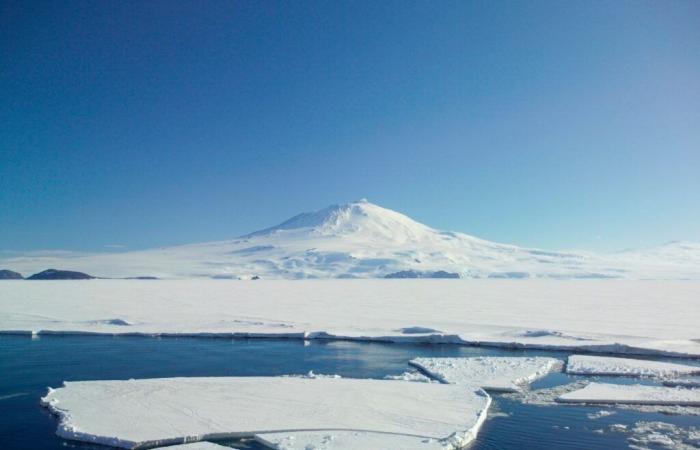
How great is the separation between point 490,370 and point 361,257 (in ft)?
323

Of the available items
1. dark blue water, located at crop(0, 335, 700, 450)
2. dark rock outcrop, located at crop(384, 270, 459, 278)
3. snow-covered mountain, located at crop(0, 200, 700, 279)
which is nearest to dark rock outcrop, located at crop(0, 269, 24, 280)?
snow-covered mountain, located at crop(0, 200, 700, 279)

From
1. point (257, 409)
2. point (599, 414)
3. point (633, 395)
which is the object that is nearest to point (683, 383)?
point (633, 395)

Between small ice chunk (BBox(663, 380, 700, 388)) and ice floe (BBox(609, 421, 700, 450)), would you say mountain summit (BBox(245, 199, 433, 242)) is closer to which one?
small ice chunk (BBox(663, 380, 700, 388))

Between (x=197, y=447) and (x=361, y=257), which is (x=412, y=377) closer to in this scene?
(x=197, y=447)

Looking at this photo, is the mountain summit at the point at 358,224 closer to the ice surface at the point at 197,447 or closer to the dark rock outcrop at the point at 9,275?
the dark rock outcrop at the point at 9,275

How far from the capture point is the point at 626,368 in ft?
46.3

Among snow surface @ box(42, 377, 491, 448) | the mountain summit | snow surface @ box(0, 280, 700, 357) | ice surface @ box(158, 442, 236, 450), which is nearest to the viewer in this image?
ice surface @ box(158, 442, 236, 450)

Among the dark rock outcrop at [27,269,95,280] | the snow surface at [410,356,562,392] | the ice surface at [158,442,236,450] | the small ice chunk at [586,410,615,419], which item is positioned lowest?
the ice surface at [158,442,236,450]

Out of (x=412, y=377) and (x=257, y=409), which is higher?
(x=412, y=377)

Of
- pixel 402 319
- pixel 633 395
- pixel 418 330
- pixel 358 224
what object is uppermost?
pixel 358 224

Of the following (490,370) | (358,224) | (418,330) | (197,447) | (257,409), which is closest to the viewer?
(197,447)

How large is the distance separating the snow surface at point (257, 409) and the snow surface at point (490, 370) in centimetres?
96

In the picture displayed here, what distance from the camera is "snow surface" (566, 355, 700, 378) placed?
45.0 ft

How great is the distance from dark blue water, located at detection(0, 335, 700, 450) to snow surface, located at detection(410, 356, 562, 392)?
0.59m
